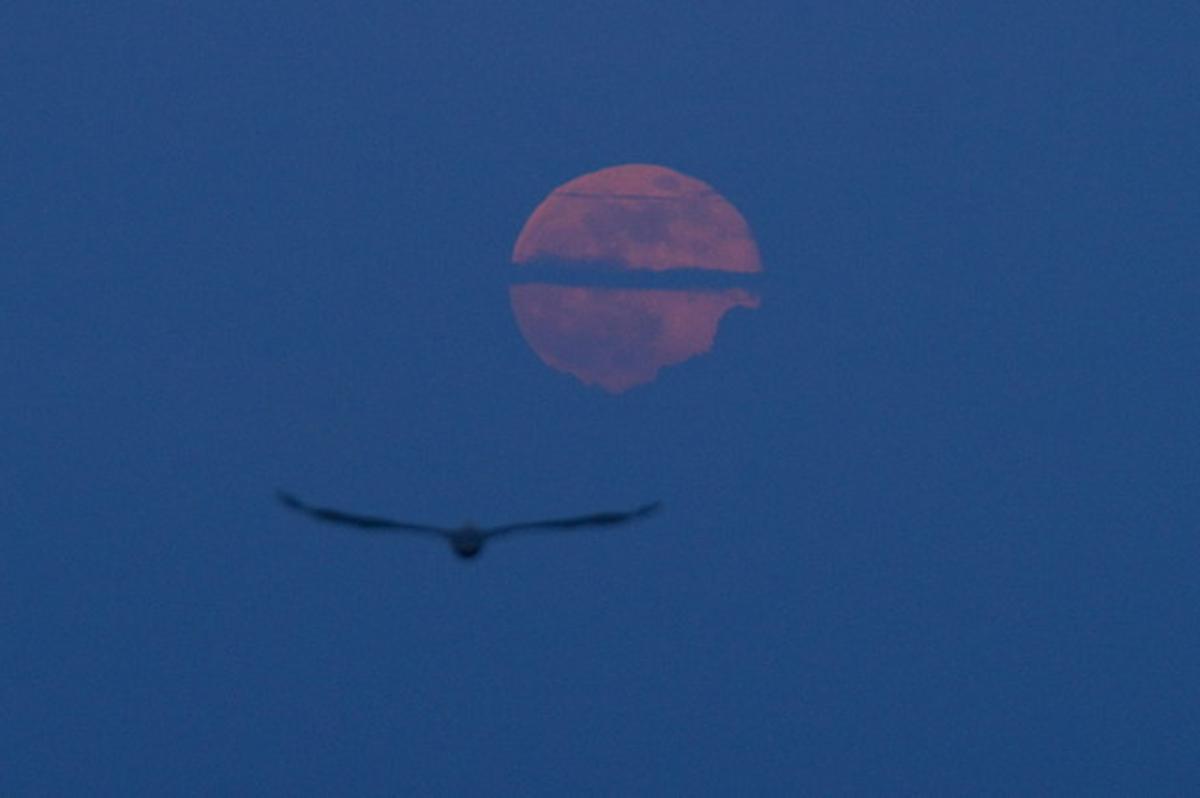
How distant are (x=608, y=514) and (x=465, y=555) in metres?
1.87

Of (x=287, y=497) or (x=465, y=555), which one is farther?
(x=465, y=555)

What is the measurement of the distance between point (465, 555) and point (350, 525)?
1.58 metres

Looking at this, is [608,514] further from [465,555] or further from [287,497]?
[287,497]

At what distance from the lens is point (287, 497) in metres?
20.1

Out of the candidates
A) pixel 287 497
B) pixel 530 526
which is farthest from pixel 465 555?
pixel 287 497

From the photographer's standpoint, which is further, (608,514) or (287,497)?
(608,514)

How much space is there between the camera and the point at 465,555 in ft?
70.5

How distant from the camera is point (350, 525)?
2186 centimetres

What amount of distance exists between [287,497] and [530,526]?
3111 mm

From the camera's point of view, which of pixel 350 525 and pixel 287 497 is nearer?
pixel 287 497

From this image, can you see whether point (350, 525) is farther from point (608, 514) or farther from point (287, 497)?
point (608, 514)

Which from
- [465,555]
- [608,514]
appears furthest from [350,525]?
[608,514]

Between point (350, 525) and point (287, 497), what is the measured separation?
1.84 m

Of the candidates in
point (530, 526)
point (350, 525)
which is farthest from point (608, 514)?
point (350, 525)
